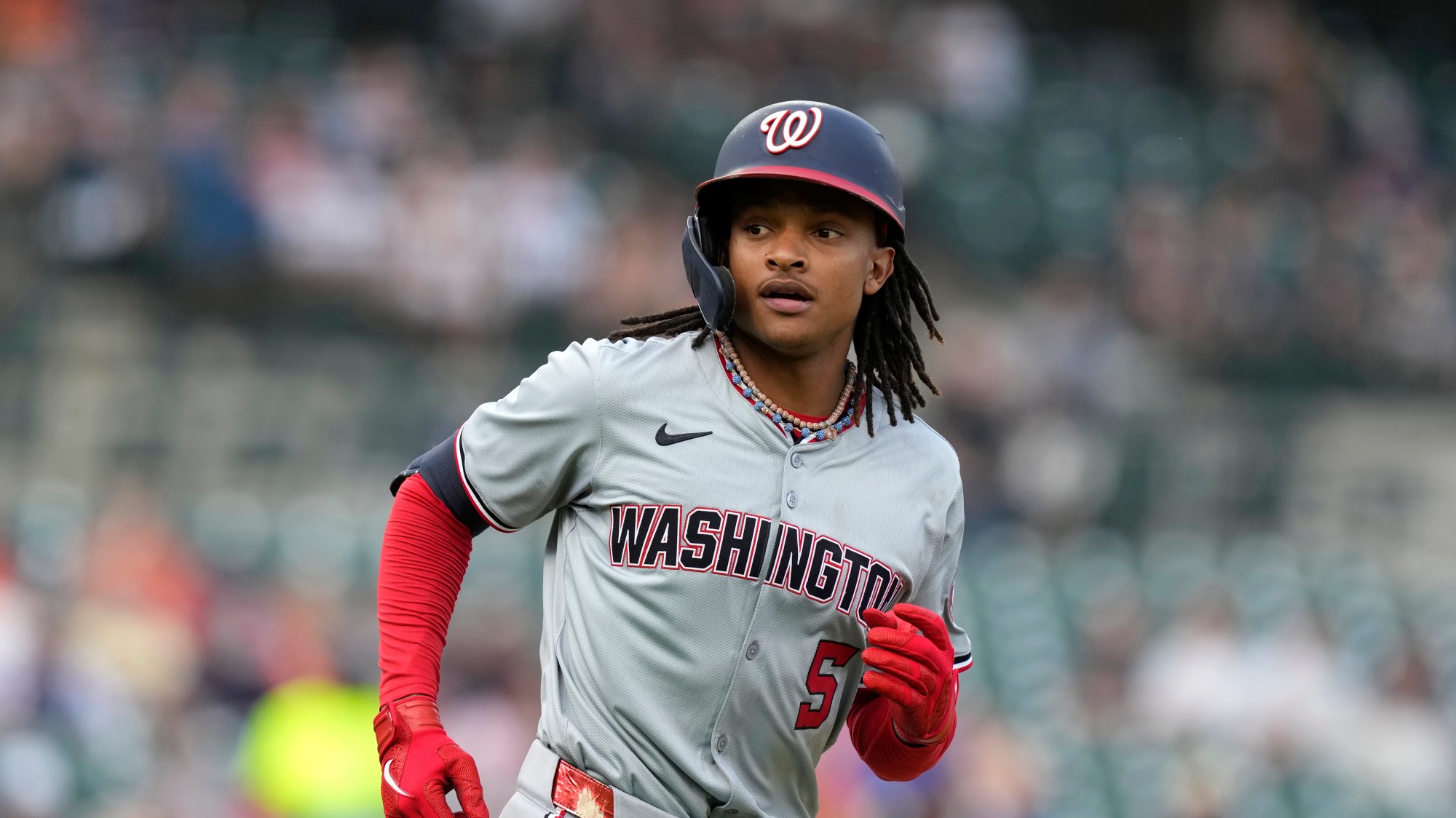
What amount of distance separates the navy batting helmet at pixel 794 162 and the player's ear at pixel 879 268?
97mm

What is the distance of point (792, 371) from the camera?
113 inches

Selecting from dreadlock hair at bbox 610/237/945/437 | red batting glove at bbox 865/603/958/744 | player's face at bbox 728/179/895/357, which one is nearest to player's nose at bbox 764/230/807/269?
player's face at bbox 728/179/895/357

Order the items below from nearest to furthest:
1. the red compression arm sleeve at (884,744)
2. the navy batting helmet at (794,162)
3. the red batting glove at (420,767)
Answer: the red batting glove at (420,767) < the navy batting helmet at (794,162) < the red compression arm sleeve at (884,744)

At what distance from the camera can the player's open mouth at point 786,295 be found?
8.95 feet

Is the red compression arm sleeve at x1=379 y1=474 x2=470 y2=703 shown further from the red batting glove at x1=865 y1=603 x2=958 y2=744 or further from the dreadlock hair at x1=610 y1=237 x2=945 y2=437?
the red batting glove at x1=865 y1=603 x2=958 y2=744

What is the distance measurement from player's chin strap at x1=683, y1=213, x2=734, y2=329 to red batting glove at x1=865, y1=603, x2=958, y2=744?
506mm

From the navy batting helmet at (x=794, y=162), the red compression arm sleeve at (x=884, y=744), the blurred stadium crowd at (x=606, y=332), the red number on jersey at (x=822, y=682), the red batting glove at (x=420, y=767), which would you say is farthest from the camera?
the blurred stadium crowd at (x=606, y=332)

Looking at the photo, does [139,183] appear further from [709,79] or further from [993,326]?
[993,326]

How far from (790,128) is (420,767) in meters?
1.11

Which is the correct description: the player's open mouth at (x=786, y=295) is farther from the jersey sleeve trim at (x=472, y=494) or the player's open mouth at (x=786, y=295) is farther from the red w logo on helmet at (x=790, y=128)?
the jersey sleeve trim at (x=472, y=494)

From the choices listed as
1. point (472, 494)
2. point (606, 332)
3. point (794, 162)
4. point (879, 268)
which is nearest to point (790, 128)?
point (794, 162)

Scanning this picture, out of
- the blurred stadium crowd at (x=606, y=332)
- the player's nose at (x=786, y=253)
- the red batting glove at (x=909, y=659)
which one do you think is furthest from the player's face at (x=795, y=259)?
Answer: the blurred stadium crowd at (x=606, y=332)

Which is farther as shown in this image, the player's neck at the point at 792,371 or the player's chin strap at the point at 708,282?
the player's neck at the point at 792,371

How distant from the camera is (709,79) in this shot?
10.9 meters
